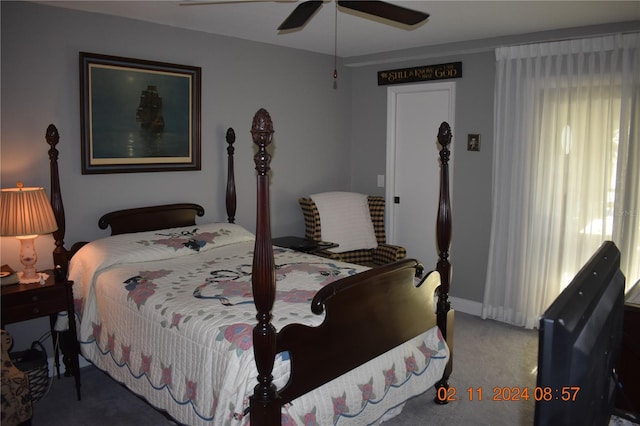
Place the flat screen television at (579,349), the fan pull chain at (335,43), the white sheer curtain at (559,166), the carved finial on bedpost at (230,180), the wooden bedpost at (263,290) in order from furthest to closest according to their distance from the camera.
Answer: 1. the carved finial on bedpost at (230,180)
2. the white sheer curtain at (559,166)
3. the fan pull chain at (335,43)
4. the wooden bedpost at (263,290)
5. the flat screen television at (579,349)

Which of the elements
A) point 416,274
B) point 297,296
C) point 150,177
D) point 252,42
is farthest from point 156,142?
point 416,274

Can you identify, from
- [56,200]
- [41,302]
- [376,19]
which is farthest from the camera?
[376,19]

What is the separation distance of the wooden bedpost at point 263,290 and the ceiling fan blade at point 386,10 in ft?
3.31

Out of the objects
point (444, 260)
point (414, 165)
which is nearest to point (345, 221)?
point (414, 165)

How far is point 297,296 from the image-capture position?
2.57 meters

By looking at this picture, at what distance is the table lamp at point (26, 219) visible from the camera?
8.93 ft

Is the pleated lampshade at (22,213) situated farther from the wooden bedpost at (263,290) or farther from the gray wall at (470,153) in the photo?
the gray wall at (470,153)

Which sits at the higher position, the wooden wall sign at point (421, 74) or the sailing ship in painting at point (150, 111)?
the wooden wall sign at point (421, 74)

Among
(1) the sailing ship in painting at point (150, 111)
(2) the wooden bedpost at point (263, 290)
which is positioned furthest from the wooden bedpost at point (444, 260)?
(1) the sailing ship in painting at point (150, 111)

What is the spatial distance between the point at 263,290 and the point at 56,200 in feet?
6.36

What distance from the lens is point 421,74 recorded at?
461cm

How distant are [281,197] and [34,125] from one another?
214cm

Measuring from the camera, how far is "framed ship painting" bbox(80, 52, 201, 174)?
331 cm

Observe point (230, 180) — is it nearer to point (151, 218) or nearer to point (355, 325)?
point (151, 218)
